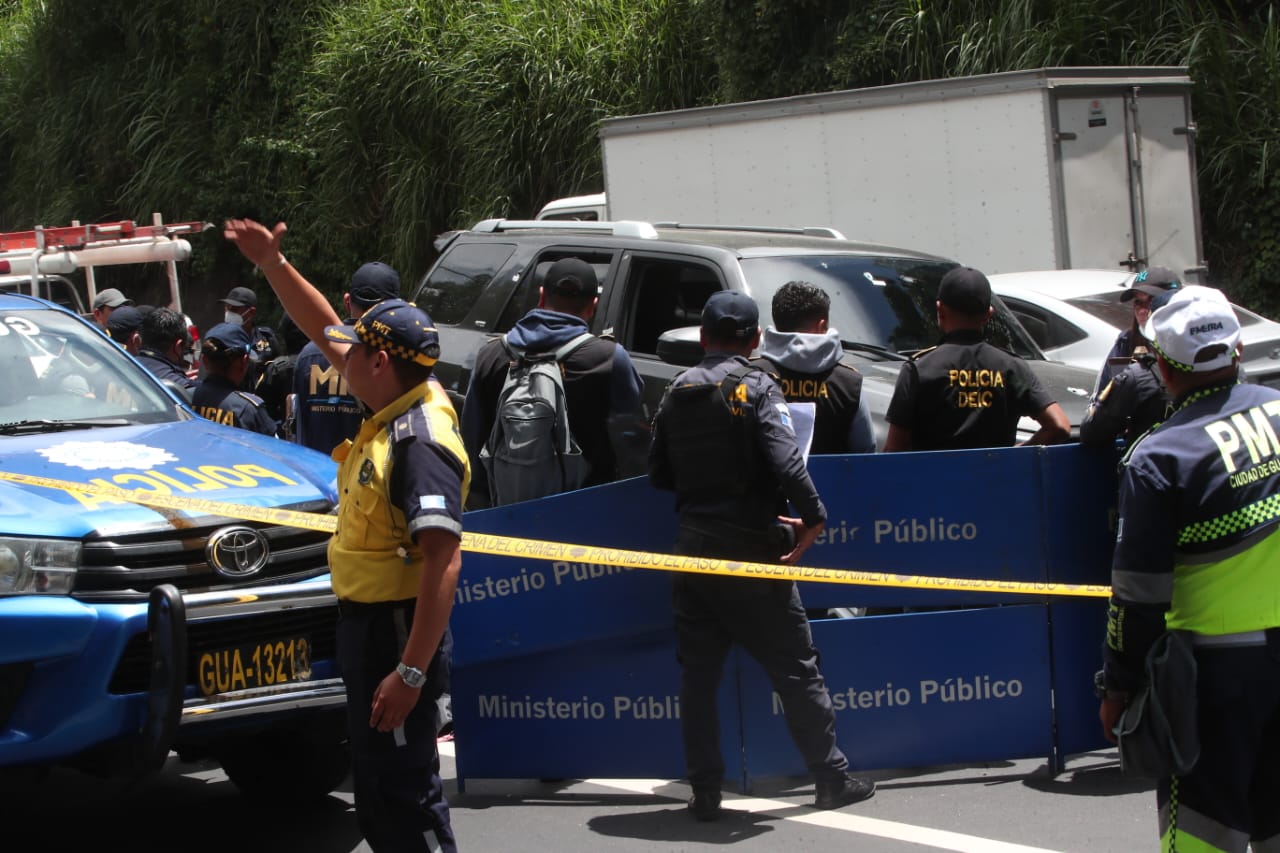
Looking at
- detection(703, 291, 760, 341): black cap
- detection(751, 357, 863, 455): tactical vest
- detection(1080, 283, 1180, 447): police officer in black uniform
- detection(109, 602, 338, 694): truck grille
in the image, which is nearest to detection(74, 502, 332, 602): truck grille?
detection(109, 602, 338, 694): truck grille

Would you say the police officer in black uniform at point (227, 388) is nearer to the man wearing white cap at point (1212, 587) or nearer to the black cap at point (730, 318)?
the black cap at point (730, 318)

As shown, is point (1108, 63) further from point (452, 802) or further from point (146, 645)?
point (146, 645)

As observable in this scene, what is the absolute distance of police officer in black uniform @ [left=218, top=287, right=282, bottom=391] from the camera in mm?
10383

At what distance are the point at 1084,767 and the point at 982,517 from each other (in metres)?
1.07

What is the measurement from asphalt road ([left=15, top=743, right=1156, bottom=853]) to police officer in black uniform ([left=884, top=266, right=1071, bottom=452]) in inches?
51.0

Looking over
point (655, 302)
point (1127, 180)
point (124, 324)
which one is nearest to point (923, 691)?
point (655, 302)

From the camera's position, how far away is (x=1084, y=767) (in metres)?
5.71

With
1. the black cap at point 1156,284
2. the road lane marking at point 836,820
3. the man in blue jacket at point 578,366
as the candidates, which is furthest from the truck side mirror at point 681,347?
the black cap at point 1156,284

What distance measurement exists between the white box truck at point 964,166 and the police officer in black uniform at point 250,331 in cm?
353

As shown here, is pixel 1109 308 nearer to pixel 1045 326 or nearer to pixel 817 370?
pixel 1045 326

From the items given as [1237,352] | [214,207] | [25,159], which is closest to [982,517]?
[1237,352]

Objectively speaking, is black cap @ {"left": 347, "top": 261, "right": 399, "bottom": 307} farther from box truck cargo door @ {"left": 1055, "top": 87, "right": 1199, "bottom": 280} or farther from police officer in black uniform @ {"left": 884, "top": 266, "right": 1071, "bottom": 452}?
box truck cargo door @ {"left": 1055, "top": 87, "right": 1199, "bottom": 280}

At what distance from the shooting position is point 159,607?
4.54m

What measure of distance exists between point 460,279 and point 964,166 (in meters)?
4.45
